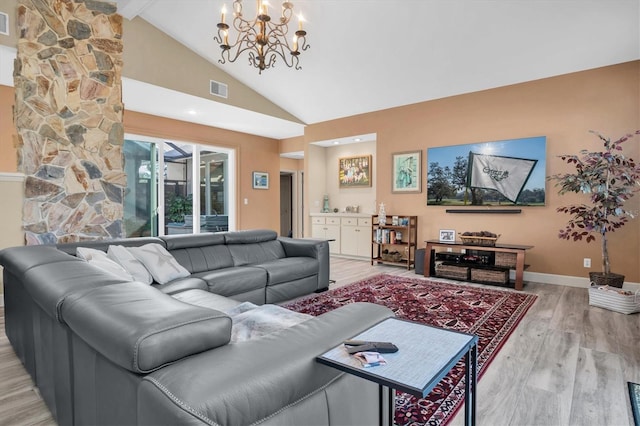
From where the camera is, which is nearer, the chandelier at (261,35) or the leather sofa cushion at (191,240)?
the chandelier at (261,35)

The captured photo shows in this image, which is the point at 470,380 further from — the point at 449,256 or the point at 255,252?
the point at 449,256

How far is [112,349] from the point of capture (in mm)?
942

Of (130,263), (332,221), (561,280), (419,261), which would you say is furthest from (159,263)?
(561,280)

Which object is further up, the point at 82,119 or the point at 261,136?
the point at 261,136

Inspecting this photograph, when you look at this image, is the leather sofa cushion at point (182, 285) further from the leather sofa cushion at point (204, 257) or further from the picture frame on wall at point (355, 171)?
the picture frame on wall at point (355, 171)

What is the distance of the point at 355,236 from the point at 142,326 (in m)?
6.05

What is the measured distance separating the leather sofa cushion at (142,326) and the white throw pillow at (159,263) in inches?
71.0

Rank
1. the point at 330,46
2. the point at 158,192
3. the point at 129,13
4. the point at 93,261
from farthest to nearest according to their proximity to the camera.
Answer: the point at 158,192, the point at 330,46, the point at 129,13, the point at 93,261

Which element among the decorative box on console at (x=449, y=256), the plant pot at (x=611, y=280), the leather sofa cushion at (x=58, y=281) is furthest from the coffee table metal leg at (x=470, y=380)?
the decorative box on console at (x=449, y=256)

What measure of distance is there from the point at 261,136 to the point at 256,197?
146 cm

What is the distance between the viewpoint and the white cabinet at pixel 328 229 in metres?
7.16

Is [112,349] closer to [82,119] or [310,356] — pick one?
[310,356]

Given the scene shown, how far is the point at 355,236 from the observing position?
6.86 m

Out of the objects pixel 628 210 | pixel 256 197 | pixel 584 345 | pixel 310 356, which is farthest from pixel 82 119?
pixel 628 210
